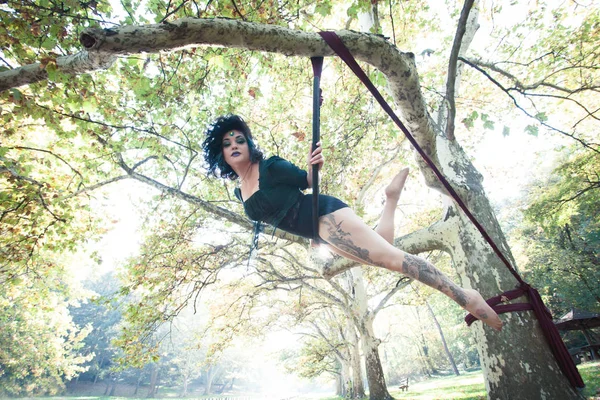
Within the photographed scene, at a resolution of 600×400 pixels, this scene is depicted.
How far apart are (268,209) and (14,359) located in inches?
1123

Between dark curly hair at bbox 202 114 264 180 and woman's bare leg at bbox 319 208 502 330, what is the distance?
41.1 inches

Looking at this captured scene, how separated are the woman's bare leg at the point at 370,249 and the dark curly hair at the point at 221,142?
41.1 inches

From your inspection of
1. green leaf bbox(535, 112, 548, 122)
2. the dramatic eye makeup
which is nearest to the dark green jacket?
the dramatic eye makeup

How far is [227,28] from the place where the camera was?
193 cm

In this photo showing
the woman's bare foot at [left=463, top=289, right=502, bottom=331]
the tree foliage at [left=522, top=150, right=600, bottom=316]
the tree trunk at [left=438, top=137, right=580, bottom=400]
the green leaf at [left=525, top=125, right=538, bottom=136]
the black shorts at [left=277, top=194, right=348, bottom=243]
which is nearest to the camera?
the black shorts at [left=277, top=194, right=348, bottom=243]

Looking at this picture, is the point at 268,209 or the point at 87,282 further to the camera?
the point at 87,282

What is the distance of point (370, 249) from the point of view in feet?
8.23

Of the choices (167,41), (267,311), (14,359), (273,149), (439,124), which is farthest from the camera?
(14,359)

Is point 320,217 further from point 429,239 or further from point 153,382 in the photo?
point 153,382

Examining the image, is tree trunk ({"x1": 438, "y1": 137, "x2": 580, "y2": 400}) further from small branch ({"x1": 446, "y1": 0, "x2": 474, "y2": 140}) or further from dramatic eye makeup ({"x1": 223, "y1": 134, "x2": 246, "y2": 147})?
dramatic eye makeup ({"x1": 223, "y1": 134, "x2": 246, "y2": 147})

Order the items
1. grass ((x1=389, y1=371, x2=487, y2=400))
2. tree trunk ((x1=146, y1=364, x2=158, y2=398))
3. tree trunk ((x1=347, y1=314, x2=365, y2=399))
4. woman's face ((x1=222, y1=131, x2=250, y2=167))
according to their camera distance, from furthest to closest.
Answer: tree trunk ((x1=146, y1=364, x2=158, y2=398)), tree trunk ((x1=347, y1=314, x2=365, y2=399)), grass ((x1=389, y1=371, x2=487, y2=400)), woman's face ((x1=222, y1=131, x2=250, y2=167))

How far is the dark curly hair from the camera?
119 inches

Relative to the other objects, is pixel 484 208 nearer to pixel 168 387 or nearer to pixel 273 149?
pixel 273 149

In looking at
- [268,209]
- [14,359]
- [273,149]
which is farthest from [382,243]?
[14,359]
